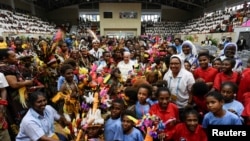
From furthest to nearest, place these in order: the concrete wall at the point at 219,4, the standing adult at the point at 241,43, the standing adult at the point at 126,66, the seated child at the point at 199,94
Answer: the concrete wall at the point at 219,4 → the standing adult at the point at 241,43 → the standing adult at the point at 126,66 → the seated child at the point at 199,94

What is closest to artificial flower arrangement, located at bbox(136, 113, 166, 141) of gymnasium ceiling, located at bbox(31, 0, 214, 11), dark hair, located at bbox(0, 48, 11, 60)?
dark hair, located at bbox(0, 48, 11, 60)

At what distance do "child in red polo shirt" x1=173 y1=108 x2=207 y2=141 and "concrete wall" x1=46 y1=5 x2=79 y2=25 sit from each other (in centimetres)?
3711

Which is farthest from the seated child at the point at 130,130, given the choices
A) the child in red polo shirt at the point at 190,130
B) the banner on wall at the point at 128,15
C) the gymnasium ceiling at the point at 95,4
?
the gymnasium ceiling at the point at 95,4

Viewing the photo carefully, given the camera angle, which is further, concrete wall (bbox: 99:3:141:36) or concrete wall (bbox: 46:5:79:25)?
concrete wall (bbox: 46:5:79:25)

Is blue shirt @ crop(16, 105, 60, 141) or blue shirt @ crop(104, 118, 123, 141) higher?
blue shirt @ crop(16, 105, 60, 141)

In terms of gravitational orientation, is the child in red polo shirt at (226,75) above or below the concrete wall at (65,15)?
below

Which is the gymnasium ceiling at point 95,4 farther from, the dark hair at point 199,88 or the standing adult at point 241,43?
the dark hair at point 199,88

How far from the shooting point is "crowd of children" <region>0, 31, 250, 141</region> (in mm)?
2527

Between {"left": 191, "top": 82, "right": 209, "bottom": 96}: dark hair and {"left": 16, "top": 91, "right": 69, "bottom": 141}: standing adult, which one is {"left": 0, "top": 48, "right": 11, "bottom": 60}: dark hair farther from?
{"left": 191, "top": 82, "right": 209, "bottom": 96}: dark hair

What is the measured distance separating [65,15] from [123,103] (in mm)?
37860

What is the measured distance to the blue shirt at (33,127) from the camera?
2434 mm

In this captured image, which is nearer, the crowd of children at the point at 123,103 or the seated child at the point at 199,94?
the crowd of children at the point at 123,103

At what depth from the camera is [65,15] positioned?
38969 mm

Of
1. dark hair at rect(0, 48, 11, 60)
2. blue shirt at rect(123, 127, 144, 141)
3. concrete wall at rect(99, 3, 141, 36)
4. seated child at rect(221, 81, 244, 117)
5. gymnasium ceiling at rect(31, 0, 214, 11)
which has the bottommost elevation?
blue shirt at rect(123, 127, 144, 141)
